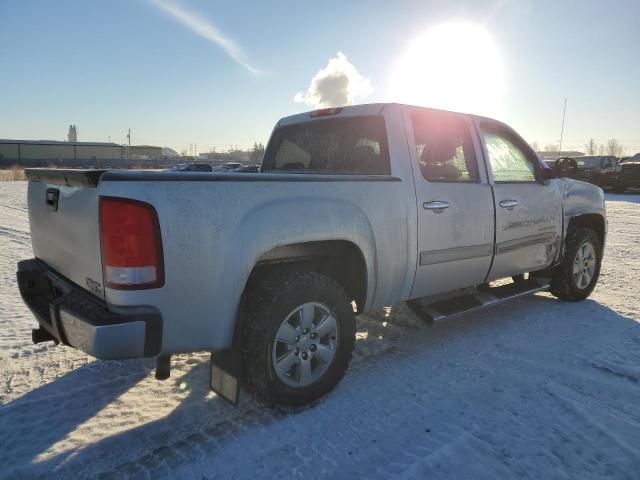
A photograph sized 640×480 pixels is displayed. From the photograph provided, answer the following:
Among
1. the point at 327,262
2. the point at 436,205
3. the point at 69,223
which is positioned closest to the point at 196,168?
the point at 327,262

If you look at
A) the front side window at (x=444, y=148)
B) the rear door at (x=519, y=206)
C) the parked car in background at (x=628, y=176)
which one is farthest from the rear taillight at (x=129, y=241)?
the parked car in background at (x=628, y=176)

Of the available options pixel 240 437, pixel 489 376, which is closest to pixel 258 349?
pixel 240 437

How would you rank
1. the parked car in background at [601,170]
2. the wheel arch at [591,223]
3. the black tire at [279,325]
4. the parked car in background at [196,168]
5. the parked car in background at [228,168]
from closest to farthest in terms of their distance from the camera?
1. the black tire at [279,325]
2. the parked car in background at [196,168]
3. the parked car in background at [228,168]
4. the wheel arch at [591,223]
5. the parked car in background at [601,170]

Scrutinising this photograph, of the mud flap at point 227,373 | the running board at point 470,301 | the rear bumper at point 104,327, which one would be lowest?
the mud flap at point 227,373

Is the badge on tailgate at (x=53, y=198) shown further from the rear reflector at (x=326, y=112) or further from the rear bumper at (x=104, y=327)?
the rear reflector at (x=326, y=112)

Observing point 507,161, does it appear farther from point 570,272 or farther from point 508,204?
point 570,272

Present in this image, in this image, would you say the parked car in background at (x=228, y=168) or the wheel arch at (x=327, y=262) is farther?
the parked car in background at (x=228, y=168)

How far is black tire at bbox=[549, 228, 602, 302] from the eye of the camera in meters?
4.88

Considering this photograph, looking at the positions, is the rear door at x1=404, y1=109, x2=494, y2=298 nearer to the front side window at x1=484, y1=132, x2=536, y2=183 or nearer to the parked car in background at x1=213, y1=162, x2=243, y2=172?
Answer: the front side window at x1=484, y1=132, x2=536, y2=183

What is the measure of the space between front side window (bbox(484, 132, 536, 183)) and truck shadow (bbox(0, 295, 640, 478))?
4.81 ft

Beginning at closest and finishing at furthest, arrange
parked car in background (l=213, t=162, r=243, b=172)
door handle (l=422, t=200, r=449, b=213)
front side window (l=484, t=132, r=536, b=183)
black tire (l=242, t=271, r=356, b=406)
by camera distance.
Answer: black tire (l=242, t=271, r=356, b=406), door handle (l=422, t=200, r=449, b=213), front side window (l=484, t=132, r=536, b=183), parked car in background (l=213, t=162, r=243, b=172)

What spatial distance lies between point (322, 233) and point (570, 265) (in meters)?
3.47

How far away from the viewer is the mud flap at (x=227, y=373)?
2.51 meters

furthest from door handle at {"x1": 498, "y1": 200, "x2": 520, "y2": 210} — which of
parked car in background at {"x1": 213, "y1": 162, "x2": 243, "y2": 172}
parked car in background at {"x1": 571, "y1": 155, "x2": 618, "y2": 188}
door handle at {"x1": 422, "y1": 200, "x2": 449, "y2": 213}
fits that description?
parked car in background at {"x1": 571, "y1": 155, "x2": 618, "y2": 188}
